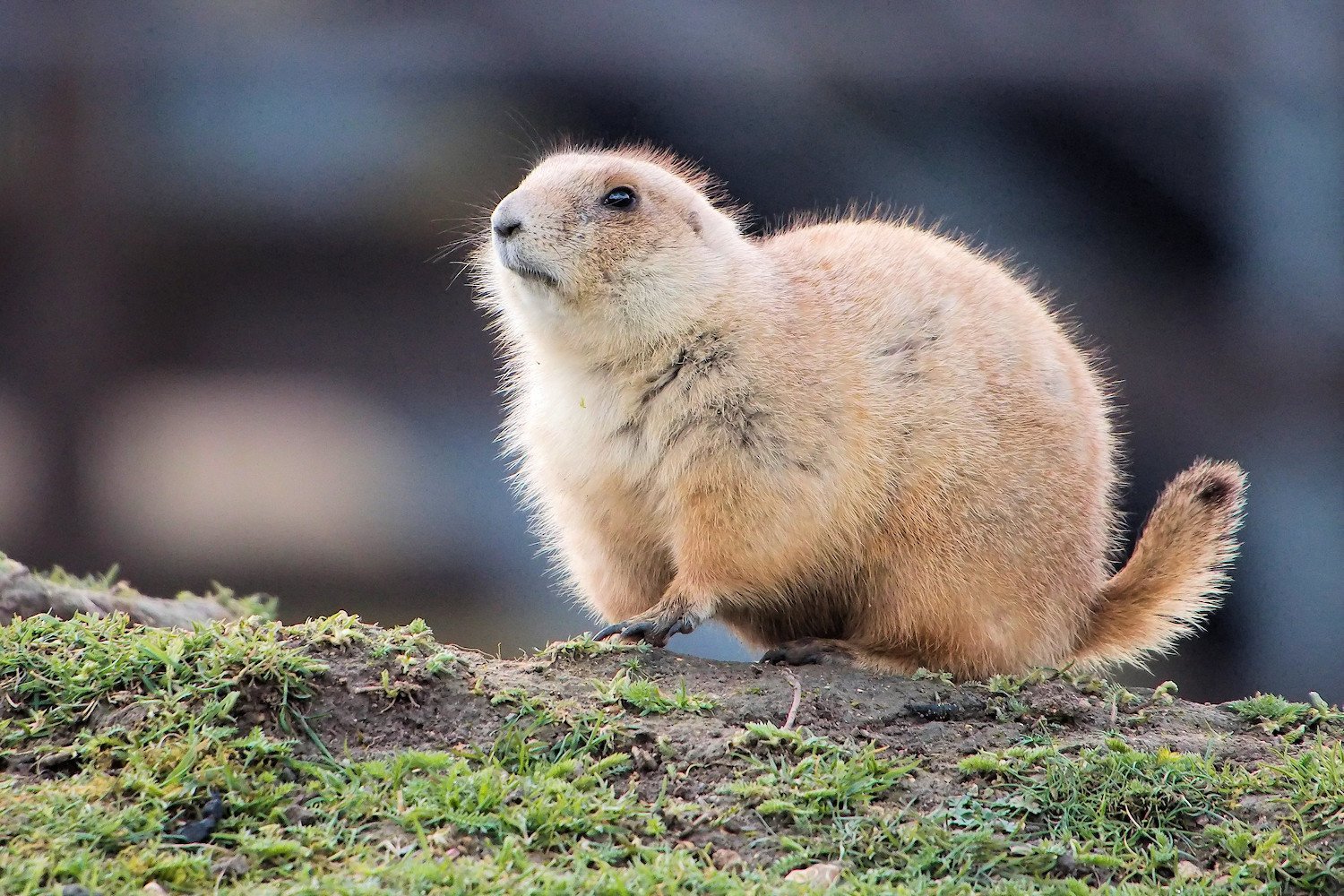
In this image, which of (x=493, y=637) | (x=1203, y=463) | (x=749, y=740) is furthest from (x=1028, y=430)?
(x=493, y=637)

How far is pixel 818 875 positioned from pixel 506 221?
2.22m

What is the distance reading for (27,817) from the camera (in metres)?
2.56

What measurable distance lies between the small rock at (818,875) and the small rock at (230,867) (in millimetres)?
1056

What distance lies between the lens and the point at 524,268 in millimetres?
4043

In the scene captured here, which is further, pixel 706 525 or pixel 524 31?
pixel 524 31

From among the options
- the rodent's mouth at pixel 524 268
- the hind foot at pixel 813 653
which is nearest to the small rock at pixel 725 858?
the hind foot at pixel 813 653

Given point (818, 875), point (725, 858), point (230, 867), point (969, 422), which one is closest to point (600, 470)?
point (969, 422)

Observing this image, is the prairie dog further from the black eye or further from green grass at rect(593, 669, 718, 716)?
green grass at rect(593, 669, 718, 716)

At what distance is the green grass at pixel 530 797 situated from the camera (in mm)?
2527

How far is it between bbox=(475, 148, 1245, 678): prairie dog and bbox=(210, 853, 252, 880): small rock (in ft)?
4.69

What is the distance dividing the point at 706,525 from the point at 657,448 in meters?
0.28

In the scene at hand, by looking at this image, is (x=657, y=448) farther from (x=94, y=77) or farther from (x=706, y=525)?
(x=94, y=77)

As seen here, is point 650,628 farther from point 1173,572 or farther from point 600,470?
point 1173,572

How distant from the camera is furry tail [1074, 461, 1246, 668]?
4.28 meters
